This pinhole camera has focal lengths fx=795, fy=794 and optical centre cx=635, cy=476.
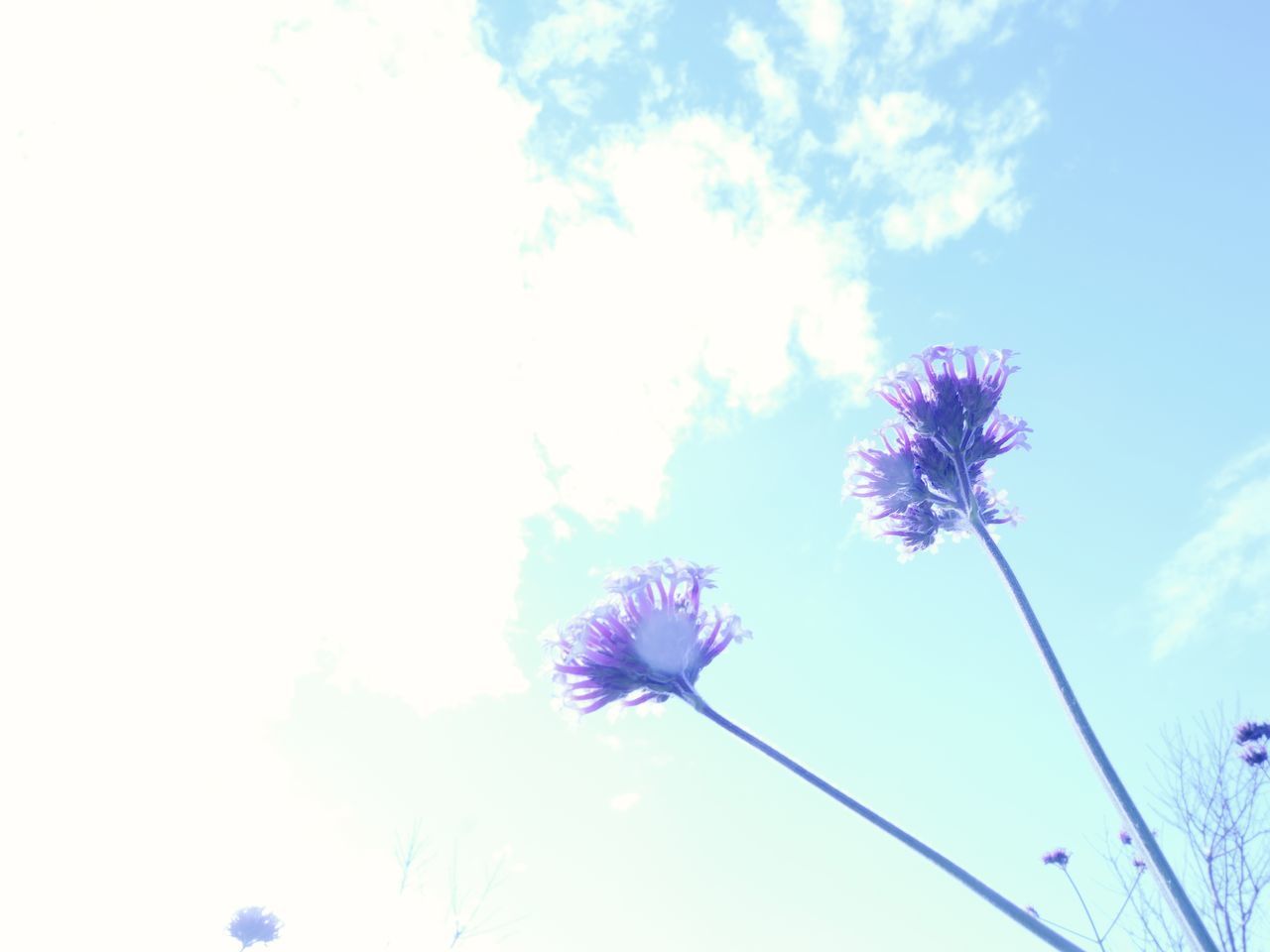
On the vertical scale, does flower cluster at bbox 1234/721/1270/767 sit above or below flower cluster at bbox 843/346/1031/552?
above

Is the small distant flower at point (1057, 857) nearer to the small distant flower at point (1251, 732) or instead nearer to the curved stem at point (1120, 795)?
the small distant flower at point (1251, 732)

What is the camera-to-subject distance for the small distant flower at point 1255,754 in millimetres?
9852

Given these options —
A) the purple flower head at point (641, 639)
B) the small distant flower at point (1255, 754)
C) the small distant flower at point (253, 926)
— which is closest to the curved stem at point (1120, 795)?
the purple flower head at point (641, 639)

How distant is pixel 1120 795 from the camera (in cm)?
303

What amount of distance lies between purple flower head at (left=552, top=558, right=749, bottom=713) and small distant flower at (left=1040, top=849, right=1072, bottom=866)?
998cm

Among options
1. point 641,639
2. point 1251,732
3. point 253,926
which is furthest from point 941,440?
point 253,926

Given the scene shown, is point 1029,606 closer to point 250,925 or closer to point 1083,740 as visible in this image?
point 1083,740

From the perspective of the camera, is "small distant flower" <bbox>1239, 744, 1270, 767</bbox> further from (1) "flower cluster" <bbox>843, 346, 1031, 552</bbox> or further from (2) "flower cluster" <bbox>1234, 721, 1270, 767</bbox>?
(1) "flower cluster" <bbox>843, 346, 1031, 552</bbox>

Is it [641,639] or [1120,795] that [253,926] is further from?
[1120,795]

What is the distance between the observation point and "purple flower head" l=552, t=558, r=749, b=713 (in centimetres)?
432

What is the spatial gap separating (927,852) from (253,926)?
1426cm

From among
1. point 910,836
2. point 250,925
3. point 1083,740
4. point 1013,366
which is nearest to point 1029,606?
point 1083,740

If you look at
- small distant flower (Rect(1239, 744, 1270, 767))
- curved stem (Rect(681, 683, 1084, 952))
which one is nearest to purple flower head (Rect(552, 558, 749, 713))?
curved stem (Rect(681, 683, 1084, 952))

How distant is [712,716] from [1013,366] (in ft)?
11.1
